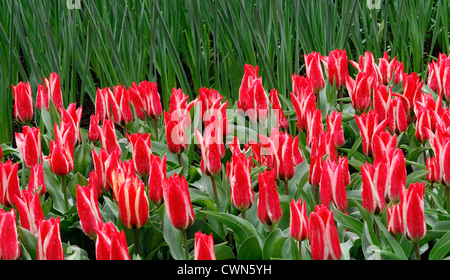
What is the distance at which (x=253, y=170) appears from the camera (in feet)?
5.57

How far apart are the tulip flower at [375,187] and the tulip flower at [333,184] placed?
0.16 ft

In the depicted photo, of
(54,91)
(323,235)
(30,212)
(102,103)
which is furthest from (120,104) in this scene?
(323,235)

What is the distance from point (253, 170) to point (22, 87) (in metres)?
0.96

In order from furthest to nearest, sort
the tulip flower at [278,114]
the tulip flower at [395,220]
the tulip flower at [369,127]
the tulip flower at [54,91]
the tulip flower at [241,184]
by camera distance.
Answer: the tulip flower at [54,91] → the tulip flower at [278,114] → the tulip flower at [369,127] → the tulip flower at [241,184] → the tulip flower at [395,220]

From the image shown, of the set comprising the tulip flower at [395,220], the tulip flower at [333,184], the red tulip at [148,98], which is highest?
the red tulip at [148,98]

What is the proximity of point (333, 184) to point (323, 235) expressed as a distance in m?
0.22

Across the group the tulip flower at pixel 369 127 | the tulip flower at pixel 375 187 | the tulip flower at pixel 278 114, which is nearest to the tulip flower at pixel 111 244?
the tulip flower at pixel 375 187

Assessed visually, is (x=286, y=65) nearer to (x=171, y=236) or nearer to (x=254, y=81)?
(x=254, y=81)

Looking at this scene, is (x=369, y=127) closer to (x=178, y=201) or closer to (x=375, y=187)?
(x=375, y=187)

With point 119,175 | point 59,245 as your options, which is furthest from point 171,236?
point 59,245

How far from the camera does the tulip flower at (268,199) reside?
4.25 ft

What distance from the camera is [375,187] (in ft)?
4.33

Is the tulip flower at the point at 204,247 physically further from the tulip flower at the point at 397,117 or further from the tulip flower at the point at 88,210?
the tulip flower at the point at 397,117

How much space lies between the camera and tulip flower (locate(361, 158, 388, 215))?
4.30 feet
